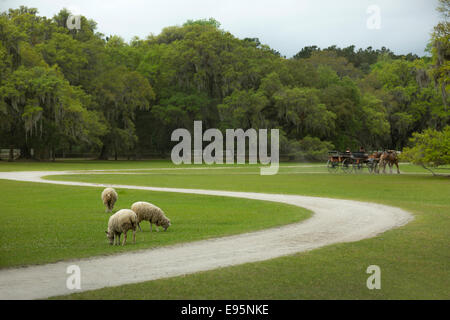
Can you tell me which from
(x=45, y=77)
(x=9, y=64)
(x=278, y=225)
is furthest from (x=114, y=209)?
(x=9, y=64)

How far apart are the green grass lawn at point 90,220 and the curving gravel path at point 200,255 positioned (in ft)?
2.07

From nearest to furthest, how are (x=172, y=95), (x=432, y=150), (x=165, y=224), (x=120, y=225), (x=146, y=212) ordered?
(x=120, y=225)
(x=146, y=212)
(x=165, y=224)
(x=432, y=150)
(x=172, y=95)

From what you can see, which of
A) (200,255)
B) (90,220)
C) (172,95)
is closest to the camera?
(200,255)

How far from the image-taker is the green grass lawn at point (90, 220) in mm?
10367

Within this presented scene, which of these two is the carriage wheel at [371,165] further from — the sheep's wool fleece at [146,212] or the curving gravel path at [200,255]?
the sheep's wool fleece at [146,212]

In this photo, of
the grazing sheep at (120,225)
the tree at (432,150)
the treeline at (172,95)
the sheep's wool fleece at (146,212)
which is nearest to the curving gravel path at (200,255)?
the grazing sheep at (120,225)

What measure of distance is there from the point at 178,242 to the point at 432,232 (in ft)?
20.8

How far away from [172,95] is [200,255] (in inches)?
2588

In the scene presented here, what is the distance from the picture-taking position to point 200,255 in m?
9.78

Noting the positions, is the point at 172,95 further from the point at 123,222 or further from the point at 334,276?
the point at 334,276

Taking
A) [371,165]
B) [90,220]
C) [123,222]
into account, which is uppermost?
[123,222]

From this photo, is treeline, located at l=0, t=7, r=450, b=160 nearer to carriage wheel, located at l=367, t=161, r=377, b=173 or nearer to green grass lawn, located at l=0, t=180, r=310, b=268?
carriage wheel, located at l=367, t=161, r=377, b=173

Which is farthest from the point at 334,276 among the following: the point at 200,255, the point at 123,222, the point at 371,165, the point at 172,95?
the point at 172,95
